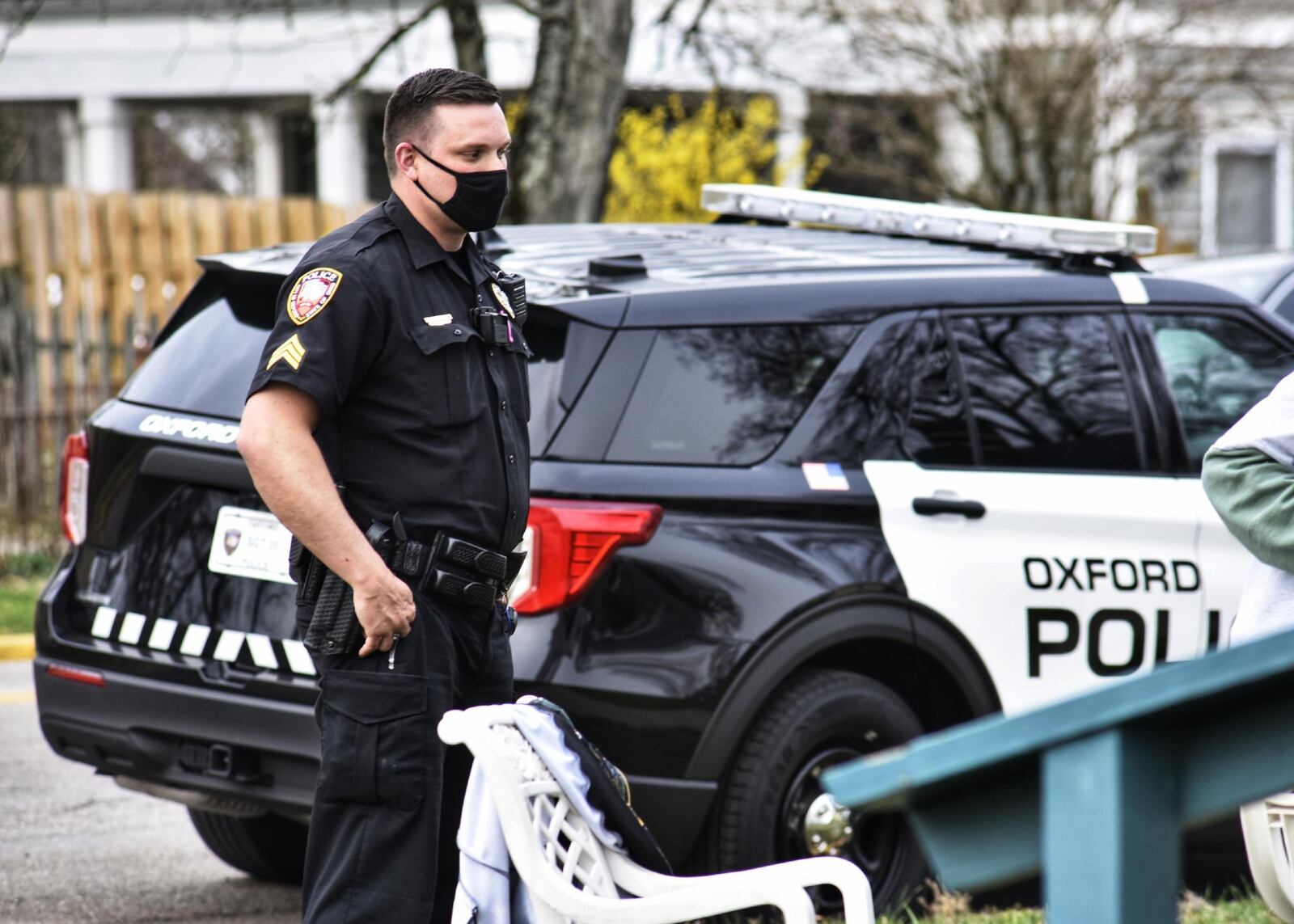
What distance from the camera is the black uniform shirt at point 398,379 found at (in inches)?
120

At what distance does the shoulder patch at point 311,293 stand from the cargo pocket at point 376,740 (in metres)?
0.63

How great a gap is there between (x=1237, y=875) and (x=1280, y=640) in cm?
408

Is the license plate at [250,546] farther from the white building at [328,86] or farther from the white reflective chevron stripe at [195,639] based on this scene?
the white building at [328,86]

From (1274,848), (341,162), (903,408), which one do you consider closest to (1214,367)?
(903,408)

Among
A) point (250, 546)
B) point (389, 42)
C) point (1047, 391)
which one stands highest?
point (389, 42)

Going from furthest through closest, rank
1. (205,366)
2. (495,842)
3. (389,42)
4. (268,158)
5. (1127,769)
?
(268,158) → (389,42) → (205,366) → (495,842) → (1127,769)

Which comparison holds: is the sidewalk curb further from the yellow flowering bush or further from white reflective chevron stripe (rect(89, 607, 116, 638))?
the yellow flowering bush

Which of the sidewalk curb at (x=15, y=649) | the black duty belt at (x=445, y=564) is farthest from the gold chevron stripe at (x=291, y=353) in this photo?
the sidewalk curb at (x=15, y=649)

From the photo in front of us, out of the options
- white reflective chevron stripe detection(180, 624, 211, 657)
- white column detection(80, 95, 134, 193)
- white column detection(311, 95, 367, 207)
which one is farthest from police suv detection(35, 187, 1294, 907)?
white column detection(80, 95, 134, 193)

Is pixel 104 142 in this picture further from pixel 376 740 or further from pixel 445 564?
pixel 376 740

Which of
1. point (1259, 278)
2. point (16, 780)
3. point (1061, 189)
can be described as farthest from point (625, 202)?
point (16, 780)

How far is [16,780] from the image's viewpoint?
6184 mm

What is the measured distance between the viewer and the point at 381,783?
3035 millimetres

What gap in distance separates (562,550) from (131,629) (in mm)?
1152
